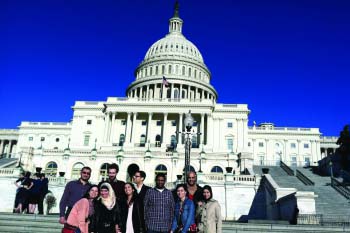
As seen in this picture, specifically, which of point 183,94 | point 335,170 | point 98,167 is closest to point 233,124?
point 183,94

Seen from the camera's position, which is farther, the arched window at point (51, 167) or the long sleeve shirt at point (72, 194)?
the arched window at point (51, 167)

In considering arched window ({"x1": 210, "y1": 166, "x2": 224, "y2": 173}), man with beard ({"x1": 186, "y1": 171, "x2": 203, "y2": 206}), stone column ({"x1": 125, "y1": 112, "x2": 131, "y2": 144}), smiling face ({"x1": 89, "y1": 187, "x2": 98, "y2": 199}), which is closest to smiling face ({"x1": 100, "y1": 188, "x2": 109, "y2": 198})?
smiling face ({"x1": 89, "y1": 187, "x2": 98, "y2": 199})

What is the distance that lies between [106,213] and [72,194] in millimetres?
1900

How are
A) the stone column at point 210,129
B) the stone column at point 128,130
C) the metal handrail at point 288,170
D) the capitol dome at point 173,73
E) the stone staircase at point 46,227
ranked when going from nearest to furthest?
1. the stone staircase at point 46,227
2. the metal handrail at point 288,170
3. the stone column at point 128,130
4. the stone column at point 210,129
5. the capitol dome at point 173,73

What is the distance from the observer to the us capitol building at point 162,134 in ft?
144

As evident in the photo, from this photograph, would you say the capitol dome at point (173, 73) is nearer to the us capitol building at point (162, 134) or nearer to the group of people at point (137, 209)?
the us capitol building at point (162, 134)

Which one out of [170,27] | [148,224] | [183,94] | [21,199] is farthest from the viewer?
[170,27]

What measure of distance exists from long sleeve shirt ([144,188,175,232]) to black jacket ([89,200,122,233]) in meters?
0.74

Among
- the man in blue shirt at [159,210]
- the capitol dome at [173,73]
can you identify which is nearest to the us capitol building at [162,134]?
the capitol dome at [173,73]

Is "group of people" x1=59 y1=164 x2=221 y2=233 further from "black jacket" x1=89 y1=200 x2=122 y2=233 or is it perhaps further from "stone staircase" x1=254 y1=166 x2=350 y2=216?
"stone staircase" x1=254 y1=166 x2=350 y2=216

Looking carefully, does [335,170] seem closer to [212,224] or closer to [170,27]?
[212,224]

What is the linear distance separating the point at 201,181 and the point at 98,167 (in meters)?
16.3

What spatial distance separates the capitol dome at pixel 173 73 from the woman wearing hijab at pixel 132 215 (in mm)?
68929

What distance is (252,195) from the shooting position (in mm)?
Answer: 33156
